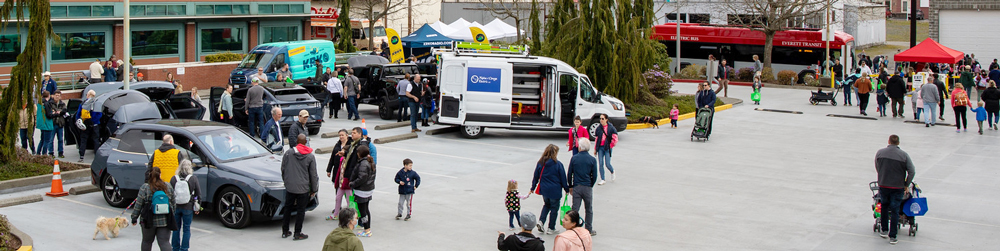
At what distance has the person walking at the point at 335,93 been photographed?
82.4 ft

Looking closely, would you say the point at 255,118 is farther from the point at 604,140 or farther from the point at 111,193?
the point at 604,140

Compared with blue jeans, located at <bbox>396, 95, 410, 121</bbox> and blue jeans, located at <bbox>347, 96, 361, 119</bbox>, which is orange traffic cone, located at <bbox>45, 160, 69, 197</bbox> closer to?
blue jeans, located at <bbox>396, 95, 410, 121</bbox>

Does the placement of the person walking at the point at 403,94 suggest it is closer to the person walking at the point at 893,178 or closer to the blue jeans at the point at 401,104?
the blue jeans at the point at 401,104

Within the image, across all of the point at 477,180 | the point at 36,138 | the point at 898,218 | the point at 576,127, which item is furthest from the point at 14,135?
the point at 898,218

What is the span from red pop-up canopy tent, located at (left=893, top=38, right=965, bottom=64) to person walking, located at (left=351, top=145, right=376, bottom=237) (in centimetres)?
2593

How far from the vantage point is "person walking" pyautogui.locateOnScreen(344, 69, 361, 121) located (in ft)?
80.2

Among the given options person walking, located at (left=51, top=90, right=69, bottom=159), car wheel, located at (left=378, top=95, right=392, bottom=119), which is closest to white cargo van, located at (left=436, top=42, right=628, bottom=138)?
car wheel, located at (left=378, top=95, right=392, bottom=119)

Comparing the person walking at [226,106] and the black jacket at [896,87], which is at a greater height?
the black jacket at [896,87]

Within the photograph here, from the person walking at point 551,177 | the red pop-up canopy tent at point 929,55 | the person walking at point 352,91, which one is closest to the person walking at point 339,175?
the person walking at point 551,177

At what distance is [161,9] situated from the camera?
3809 cm

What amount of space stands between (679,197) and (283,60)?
18.9 m

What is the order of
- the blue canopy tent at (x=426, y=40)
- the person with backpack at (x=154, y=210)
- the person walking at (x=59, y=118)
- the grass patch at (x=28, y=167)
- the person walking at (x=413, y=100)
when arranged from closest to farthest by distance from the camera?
the person with backpack at (x=154, y=210) < the grass patch at (x=28, y=167) < the person walking at (x=59, y=118) < the person walking at (x=413, y=100) < the blue canopy tent at (x=426, y=40)

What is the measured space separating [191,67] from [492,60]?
16.3m

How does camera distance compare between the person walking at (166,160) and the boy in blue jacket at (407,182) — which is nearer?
the person walking at (166,160)
